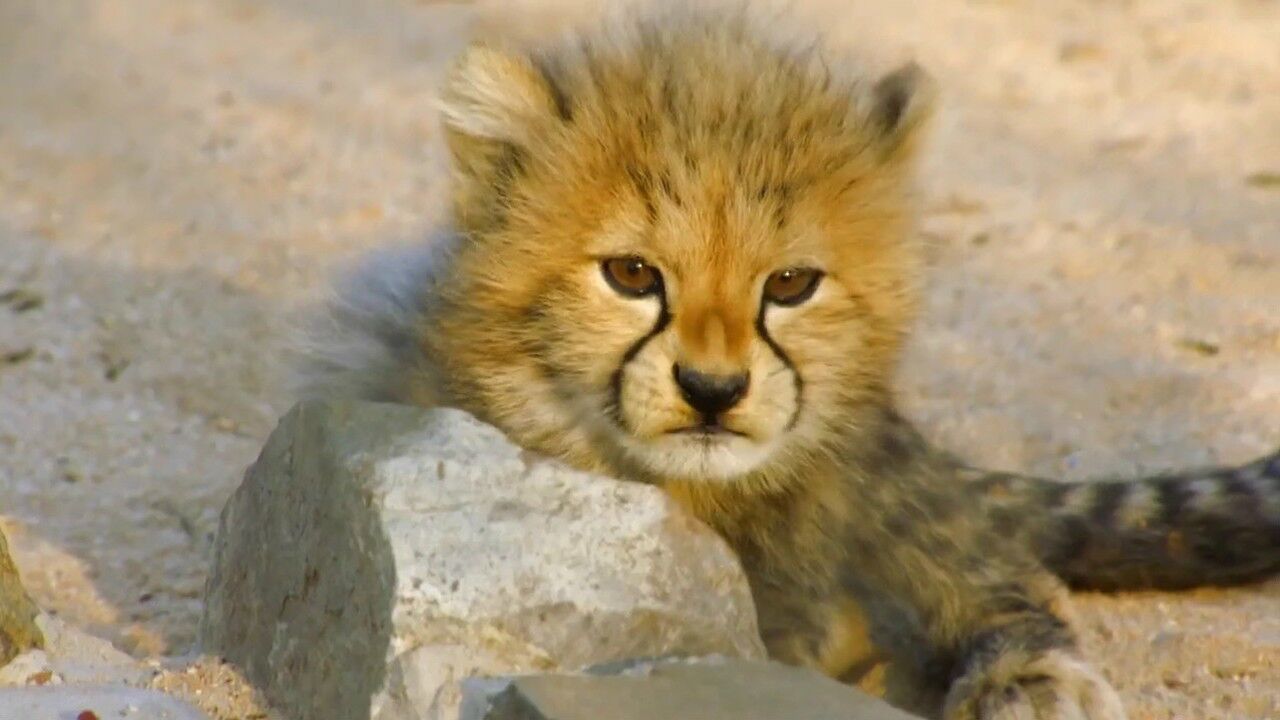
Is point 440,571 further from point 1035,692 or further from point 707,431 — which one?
point 1035,692

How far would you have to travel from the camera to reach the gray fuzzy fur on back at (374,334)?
306 cm

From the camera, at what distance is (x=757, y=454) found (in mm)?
2723

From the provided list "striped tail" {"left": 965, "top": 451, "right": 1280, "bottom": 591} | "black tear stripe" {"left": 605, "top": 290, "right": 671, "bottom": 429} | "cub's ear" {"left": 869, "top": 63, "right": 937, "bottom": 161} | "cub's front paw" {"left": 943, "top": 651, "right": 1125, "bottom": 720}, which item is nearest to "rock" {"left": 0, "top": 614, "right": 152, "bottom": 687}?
"black tear stripe" {"left": 605, "top": 290, "right": 671, "bottom": 429}

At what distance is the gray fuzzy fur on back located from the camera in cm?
306

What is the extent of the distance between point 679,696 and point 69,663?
93cm

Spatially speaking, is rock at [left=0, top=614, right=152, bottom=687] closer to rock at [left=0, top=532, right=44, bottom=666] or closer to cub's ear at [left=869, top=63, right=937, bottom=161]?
rock at [left=0, top=532, right=44, bottom=666]

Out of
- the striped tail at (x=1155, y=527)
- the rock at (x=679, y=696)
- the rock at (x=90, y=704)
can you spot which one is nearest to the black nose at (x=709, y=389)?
the rock at (x=679, y=696)

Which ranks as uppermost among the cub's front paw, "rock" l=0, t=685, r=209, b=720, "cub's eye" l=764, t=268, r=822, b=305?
"cub's eye" l=764, t=268, r=822, b=305

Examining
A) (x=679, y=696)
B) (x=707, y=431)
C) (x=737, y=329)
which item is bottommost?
(x=679, y=696)

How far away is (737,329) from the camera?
8.61 feet

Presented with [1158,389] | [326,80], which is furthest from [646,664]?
[326,80]

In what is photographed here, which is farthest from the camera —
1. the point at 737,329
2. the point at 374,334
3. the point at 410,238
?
the point at 410,238

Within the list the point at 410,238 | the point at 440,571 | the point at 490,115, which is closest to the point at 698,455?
the point at 440,571

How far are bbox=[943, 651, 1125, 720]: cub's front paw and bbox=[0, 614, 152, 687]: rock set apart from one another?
1.22 metres
